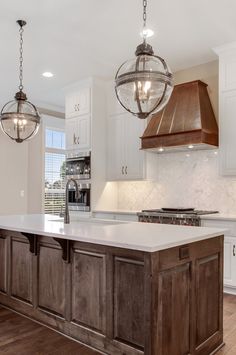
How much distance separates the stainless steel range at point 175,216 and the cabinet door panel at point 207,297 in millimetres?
1579

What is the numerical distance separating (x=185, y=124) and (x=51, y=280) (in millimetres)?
2732

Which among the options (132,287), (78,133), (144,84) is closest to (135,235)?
(132,287)

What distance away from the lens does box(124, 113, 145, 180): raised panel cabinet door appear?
A: 17.2 feet

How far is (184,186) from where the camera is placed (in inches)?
200

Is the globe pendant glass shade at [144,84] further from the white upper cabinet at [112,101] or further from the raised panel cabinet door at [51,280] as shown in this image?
the white upper cabinet at [112,101]

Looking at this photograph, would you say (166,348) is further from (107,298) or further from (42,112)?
(42,112)

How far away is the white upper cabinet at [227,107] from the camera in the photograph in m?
4.20

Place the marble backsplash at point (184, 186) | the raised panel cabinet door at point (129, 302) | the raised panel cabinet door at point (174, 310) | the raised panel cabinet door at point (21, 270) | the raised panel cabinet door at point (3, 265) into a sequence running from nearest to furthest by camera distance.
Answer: the raised panel cabinet door at point (174, 310) → the raised panel cabinet door at point (129, 302) → the raised panel cabinet door at point (21, 270) → the raised panel cabinet door at point (3, 265) → the marble backsplash at point (184, 186)

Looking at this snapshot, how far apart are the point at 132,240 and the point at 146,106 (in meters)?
1.05

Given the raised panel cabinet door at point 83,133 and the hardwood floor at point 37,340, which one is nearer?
the hardwood floor at point 37,340

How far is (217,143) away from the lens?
442 cm

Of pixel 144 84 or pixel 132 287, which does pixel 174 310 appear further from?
pixel 144 84

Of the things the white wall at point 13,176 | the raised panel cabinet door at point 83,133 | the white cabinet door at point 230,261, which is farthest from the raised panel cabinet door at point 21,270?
the white wall at point 13,176

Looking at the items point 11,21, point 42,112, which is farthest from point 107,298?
point 42,112
